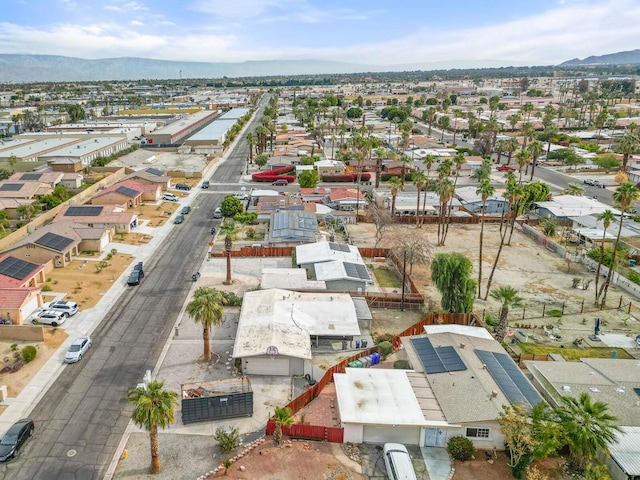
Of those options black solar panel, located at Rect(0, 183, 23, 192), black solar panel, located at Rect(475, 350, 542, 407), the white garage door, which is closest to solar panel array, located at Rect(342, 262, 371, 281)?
black solar panel, located at Rect(475, 350, 542, 407)

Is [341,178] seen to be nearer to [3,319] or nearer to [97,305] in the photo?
[97,305]

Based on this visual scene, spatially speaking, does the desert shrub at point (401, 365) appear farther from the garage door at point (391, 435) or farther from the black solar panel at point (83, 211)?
the black solar panel at point (83, 211)

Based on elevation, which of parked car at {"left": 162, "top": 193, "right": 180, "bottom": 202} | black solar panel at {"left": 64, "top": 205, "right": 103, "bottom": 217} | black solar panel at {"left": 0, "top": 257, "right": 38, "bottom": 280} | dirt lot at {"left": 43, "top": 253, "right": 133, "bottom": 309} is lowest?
dirt lot at {"left": 43, "top": 253, "right": 133, "bottom": 309}

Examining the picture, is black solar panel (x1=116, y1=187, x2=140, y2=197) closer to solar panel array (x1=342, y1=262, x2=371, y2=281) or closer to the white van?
solar panel array (x1=342, y1=262, x2=371, y2=281)

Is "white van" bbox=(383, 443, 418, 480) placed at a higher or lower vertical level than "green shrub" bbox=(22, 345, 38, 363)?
lower


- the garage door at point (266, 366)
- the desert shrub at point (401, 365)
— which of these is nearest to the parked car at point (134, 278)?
the garage door at point (266, 366)

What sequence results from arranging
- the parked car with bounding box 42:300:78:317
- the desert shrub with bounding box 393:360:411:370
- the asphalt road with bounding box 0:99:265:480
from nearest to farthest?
the asphalt road with bounding box 0:99:265:480 → the desert shrub with bounding box 393:360:411:370 → the parked car with bounding box 42:300:78:317

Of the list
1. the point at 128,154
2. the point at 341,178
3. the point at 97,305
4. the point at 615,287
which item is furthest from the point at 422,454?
the point at 128,154
